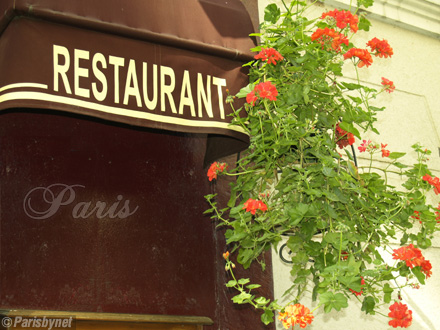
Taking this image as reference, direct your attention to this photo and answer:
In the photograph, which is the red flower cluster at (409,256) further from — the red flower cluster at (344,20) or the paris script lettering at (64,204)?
the paris script lettering at (64,204)

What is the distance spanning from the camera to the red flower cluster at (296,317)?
88.3 inches

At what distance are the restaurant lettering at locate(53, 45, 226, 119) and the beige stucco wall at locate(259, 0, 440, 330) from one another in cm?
143

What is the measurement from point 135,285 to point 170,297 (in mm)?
205

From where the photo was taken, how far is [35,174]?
297 cm

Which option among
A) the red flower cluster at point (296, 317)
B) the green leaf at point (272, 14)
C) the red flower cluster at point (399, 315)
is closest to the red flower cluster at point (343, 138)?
the green leaf at point (272, 14)

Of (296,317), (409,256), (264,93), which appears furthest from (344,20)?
(296,317)

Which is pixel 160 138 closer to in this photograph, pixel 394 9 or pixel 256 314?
pixel 256 314

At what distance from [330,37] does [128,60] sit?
910mm

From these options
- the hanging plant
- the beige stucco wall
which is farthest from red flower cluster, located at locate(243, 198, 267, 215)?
the beige stucco wall

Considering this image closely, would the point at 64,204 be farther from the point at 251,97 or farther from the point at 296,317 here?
the point at 296,317

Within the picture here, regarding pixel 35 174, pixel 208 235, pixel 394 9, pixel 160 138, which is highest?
pixel 394 9

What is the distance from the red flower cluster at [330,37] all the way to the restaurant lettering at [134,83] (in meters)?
0.50

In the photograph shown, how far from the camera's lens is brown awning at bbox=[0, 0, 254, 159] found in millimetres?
2371

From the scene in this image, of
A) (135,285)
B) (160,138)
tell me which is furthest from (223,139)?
(135,285)
